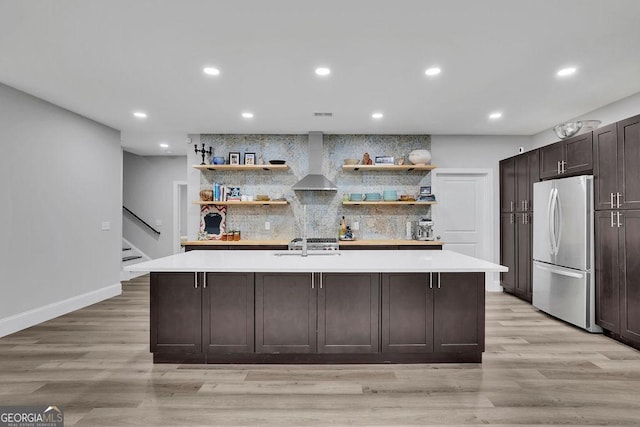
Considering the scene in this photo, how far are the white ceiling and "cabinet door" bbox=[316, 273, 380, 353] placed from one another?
1.93 m

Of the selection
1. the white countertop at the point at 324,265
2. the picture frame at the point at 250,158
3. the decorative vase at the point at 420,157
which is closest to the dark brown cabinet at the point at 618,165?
the white countertop at the point at 324,265

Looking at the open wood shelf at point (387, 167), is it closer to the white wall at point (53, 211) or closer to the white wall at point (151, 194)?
Answer: the white wall at point (53, 211)

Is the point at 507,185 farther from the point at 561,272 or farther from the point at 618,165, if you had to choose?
the point at 618,165

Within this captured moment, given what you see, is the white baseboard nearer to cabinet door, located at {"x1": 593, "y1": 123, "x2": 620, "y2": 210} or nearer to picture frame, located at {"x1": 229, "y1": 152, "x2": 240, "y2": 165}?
picture frame, located at {"x1": 229, "y1": 152, "x2": 240, "y2": 165}

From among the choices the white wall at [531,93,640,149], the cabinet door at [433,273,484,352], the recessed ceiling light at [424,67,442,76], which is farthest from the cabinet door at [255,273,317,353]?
the white wall at [531,93,640,149]

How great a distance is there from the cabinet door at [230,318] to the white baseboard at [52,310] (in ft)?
8.10

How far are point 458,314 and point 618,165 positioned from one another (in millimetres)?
2390

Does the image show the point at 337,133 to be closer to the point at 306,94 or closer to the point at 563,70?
the point at 306,94

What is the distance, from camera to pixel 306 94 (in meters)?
3.83

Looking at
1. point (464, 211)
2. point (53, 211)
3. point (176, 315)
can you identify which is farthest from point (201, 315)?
point (464, 211)

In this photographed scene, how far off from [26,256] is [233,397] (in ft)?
10.7

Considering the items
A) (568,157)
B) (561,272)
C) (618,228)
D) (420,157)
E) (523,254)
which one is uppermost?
(420,157)

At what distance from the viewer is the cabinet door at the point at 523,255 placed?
194 inches

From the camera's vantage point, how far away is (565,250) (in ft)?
13.2
